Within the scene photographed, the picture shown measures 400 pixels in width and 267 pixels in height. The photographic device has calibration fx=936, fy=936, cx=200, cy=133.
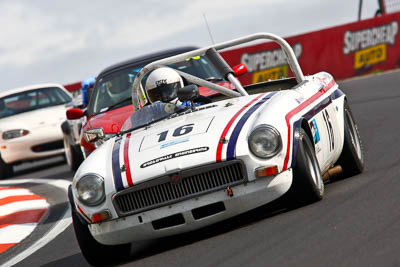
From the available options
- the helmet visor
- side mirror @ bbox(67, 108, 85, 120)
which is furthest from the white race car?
side mirror @ bbox(67, 108, 85, 120)

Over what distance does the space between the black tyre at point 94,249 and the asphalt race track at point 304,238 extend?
0.41ft

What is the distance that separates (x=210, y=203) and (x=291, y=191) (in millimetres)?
649

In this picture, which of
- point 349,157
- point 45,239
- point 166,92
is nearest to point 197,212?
point 166,92

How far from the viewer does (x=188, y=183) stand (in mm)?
6004

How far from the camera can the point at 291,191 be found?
6.32m

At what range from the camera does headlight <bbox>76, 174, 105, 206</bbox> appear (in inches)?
244

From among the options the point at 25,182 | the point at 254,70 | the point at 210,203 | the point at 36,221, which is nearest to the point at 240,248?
the point at 210,203

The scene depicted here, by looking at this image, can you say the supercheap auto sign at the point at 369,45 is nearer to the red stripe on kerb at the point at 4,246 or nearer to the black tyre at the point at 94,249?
the red stripe on kerb at the point at 4,246

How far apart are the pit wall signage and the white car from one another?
942cm

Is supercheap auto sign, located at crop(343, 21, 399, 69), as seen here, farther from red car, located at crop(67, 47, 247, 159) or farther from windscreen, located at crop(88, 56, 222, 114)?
windscreen, located at crop(88, 56, 222, 114)

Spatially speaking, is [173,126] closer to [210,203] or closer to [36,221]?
[210,203]

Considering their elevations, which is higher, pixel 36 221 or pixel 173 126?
pixel 173 126

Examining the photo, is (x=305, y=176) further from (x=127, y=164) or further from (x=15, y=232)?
(x=15, y=232)

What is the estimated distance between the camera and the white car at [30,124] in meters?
15.6
